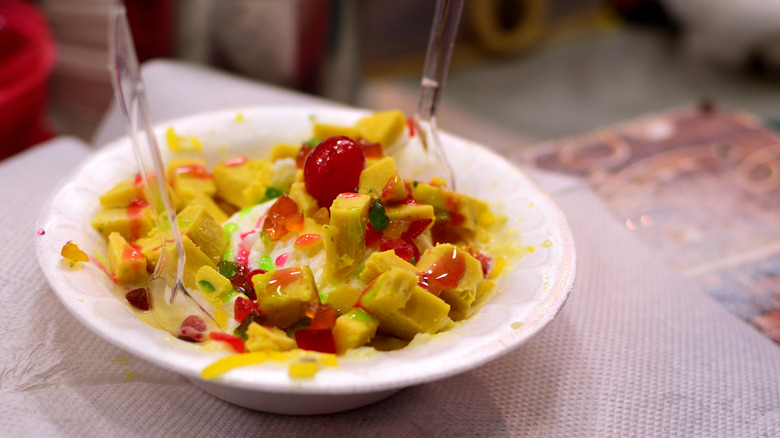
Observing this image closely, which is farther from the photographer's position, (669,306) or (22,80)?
(22,80)

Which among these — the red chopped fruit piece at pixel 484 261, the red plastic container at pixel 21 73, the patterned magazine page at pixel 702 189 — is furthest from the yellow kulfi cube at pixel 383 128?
the red plastic container at pixel 21 73

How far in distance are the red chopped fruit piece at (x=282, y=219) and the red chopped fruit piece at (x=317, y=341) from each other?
164mm

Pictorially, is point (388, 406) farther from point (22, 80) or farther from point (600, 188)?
point (22, 80)

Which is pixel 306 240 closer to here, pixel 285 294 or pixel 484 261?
pixel 285 294

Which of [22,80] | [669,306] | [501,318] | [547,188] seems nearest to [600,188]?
[547,188]

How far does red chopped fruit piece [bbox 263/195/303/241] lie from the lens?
78 cm

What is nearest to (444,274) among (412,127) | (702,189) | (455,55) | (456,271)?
(456,271)

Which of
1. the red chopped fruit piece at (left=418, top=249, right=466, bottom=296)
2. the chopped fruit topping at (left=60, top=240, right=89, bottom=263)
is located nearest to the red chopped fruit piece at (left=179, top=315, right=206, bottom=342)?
the chopped fruit topping at (left=60, top=240, right=89, bottom=263)

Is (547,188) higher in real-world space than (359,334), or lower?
lower

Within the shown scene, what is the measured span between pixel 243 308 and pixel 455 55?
1982mm

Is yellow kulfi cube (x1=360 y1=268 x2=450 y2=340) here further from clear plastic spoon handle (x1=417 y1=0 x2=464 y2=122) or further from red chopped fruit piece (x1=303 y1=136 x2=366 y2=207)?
clear plastic spoon handle (x1=417 y1=0 x2=464 y2=122)

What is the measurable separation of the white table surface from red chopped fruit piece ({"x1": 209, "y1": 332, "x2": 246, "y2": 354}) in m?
0.13

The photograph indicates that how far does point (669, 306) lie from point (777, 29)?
5.64ft

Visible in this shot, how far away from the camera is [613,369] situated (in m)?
0.84
